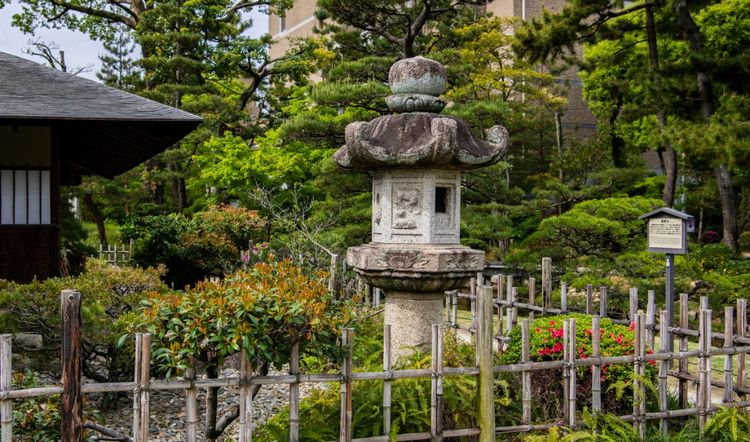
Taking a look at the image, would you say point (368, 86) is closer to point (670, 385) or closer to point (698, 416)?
point (670, 385)

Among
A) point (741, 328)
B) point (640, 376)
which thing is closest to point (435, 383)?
point (640, 376)

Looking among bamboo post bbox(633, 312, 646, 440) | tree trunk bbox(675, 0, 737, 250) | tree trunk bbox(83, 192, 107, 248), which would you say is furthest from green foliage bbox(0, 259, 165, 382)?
tree trunk bbox(83, 192, 107, 248)

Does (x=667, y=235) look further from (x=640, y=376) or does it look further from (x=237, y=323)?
(x=237, y=323)

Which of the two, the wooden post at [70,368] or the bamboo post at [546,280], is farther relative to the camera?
the bamboo post at [546,280]

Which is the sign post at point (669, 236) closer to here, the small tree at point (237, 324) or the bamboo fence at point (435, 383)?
the bamboo fence at point (435, 383)

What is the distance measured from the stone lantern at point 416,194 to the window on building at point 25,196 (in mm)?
4485

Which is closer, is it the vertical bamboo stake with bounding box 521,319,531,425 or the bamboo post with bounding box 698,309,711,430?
the vertical bamboo stake with bounding box 521,319,531,425

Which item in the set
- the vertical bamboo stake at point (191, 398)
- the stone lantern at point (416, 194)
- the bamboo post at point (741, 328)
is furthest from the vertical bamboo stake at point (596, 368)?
the vertical bamboo stake at point (191, 398)

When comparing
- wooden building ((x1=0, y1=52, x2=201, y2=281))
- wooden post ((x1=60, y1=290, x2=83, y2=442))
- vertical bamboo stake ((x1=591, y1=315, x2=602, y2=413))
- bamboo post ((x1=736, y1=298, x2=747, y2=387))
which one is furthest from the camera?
wooden building ((x1=0, y1=52, x2=201, y2=281))

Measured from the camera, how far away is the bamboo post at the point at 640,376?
533 cm

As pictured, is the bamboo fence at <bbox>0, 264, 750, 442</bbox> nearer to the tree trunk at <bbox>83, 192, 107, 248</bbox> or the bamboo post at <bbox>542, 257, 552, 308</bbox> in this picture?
the bamboo post at <bbox>542, 257, 552, 308</bbox>

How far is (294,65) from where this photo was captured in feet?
63.0

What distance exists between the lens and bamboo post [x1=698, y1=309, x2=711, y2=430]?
5688 millimetres

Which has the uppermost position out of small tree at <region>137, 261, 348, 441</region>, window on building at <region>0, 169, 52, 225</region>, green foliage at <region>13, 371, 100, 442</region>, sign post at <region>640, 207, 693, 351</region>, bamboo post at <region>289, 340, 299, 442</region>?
window on building at <region>0, 169, 52, 225</region>
